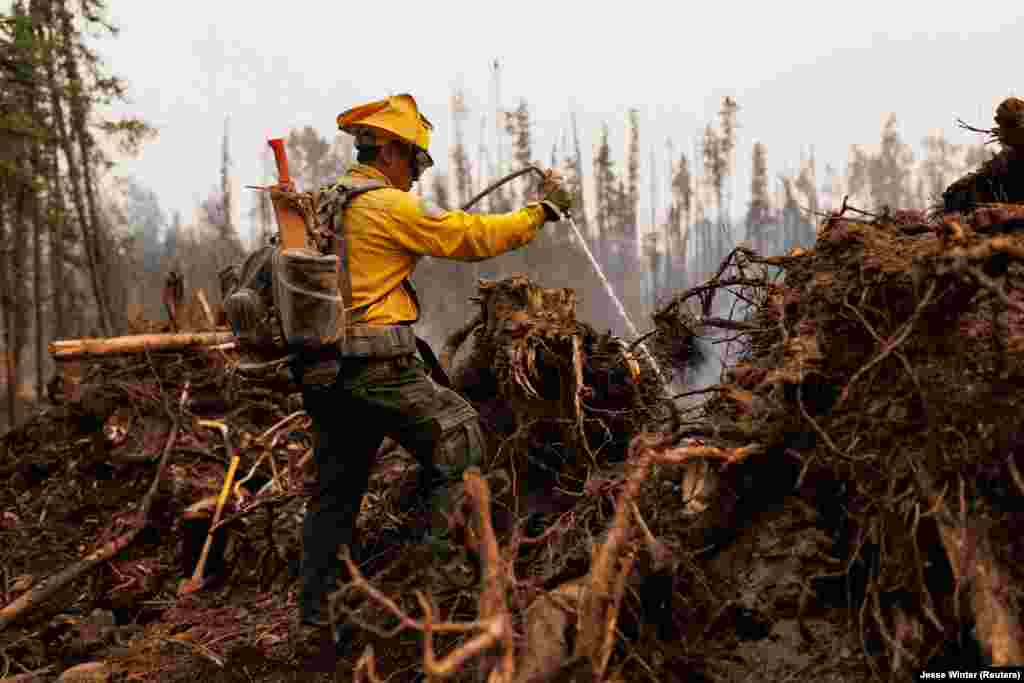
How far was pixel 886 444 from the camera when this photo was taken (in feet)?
7.45

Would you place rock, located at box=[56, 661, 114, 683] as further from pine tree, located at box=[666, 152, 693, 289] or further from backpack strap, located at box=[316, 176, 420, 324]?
pine tree, located at box=[666, 152, 693, 289]

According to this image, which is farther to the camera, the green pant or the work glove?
the work glove

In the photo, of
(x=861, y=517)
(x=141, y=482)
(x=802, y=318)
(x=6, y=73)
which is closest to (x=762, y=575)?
(x=861, y=517)

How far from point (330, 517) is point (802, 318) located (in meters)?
2.40

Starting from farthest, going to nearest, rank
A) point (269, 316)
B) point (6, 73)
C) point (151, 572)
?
1. point (6, 73)
2. point (151, 572)
3. point (269, 316)

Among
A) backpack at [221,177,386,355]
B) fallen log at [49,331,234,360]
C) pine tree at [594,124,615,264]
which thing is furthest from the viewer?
pine tree at [594,124,615,264]

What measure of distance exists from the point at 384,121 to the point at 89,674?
314 cm

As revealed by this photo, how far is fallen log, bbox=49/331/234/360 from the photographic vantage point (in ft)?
19.2

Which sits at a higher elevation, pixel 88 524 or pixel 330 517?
pixel 330 517

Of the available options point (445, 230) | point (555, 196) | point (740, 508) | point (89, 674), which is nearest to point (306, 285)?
point (445, 230)

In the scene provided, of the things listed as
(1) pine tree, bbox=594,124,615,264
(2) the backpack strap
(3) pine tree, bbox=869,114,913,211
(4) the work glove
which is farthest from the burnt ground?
(3) pine tree, bbox=869,114,913,211

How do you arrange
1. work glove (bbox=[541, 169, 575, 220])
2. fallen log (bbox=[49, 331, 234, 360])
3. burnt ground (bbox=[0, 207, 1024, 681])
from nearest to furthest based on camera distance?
A: burnt ground (bbox=[0, 207, 1024, 681])
work glove (bbox=[541, 169, 575, 220])
fallen log (bbox=[49, 331, 234, 360])

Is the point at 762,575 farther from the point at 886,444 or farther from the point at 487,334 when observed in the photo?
the point at 487,334

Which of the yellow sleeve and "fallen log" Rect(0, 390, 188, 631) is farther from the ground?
the yellow sleeve
